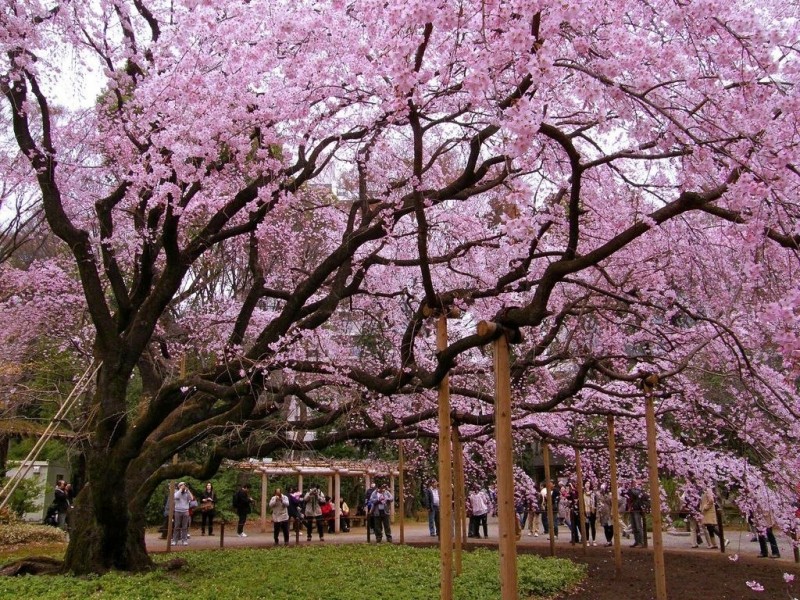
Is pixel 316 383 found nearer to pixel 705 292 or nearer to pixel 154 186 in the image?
pixel 154 186

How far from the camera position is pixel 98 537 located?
27.5 feet

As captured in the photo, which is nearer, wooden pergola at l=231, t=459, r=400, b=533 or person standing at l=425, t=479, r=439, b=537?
person standing at l=425, t=479, r=439, b=537

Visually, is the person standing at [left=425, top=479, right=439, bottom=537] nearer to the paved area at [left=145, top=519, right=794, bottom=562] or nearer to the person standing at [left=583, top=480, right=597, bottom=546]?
the paved area at [left=145, top=519, right=794, bottom=562]

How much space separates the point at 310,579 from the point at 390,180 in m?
5.38

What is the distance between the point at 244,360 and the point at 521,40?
4975 mm

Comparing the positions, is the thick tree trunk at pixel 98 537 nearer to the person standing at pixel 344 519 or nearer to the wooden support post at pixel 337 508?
the wooden support post at pixel 337 508

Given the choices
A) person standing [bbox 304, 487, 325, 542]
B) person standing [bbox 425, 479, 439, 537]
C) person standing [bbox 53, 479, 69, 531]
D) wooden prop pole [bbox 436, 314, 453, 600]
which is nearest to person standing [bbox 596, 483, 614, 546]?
person standing [bbox 425, 479, 439, 537]

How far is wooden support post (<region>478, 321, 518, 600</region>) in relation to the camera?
4.41 metres

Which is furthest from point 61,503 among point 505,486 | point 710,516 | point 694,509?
point 505,486

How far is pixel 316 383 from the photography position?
813 centimetres

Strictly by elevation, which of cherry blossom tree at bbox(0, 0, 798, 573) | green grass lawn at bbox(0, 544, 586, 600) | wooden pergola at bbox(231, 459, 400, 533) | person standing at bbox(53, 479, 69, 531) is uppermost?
cherry blossom tree at bbox(0, 0, 798, 573)

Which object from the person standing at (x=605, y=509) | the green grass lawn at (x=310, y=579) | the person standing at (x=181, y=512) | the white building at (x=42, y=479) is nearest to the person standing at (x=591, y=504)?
the person standing at (x=605, y=509)

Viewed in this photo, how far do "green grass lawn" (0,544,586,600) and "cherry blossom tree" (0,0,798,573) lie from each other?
3.29 feet

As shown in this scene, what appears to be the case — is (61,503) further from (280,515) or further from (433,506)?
(433,506)
